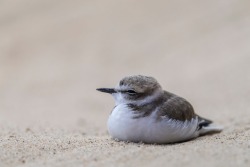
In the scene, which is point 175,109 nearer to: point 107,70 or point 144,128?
point 144,128

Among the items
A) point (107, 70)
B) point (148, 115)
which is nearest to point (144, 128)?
point (148, 115)

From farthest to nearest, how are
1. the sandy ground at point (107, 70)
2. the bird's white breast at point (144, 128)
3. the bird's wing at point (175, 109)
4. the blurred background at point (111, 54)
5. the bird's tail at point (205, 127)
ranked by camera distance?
the blurred background at point (111, 54)
the bird's tail at point (205, 127)
the bird's wing at point (175, 109)
the bird's white breast at point (144, 128)
the sandy ground at point (107, 70)

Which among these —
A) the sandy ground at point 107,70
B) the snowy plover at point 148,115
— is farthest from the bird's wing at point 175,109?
the sandy ground at point 107,70

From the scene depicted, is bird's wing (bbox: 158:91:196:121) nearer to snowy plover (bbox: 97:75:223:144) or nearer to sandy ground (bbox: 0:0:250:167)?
snowy plover (bbox: 97:75:223:144)

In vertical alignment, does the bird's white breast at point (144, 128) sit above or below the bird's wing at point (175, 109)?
below

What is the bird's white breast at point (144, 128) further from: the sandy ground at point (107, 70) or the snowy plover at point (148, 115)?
the sandy ground at point (107, 70)

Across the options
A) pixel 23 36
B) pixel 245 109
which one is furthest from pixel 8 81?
pixel 245 109
